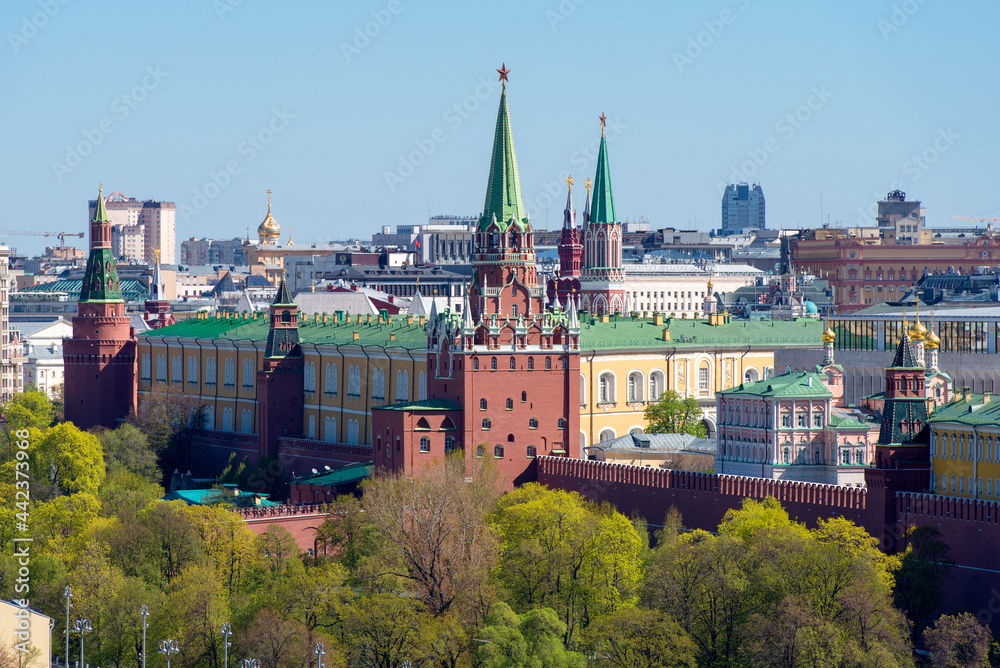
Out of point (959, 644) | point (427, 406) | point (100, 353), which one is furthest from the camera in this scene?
point (100, 353)

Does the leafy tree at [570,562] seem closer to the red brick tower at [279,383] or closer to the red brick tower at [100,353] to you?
the red brick tower at [279,383]

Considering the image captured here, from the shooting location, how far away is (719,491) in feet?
281

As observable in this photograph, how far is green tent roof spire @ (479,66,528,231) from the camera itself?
101875mm

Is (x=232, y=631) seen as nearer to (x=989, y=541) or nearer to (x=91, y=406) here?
(x=989, y=541)

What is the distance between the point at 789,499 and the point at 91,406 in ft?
194

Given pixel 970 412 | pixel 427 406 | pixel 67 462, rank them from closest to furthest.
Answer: pixel 970 412
pixel 427 406
pixel 67 462

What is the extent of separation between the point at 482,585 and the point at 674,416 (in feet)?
103

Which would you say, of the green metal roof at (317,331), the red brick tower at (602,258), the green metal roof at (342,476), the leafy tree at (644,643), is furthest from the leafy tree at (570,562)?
the red brick tower at (602,258)

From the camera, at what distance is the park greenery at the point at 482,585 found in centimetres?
7031

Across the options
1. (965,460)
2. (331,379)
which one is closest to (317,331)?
(331,379)

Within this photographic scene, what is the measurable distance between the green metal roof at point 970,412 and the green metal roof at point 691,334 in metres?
29.9

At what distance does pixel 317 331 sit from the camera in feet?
395

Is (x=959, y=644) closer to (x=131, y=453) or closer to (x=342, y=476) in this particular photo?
(x=342, y=476)

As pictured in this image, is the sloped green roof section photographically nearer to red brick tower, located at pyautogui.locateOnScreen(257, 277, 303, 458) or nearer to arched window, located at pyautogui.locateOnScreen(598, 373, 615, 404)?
arched window, located at pyautogui.locateOnScreen(598, 373, 615, 404)
